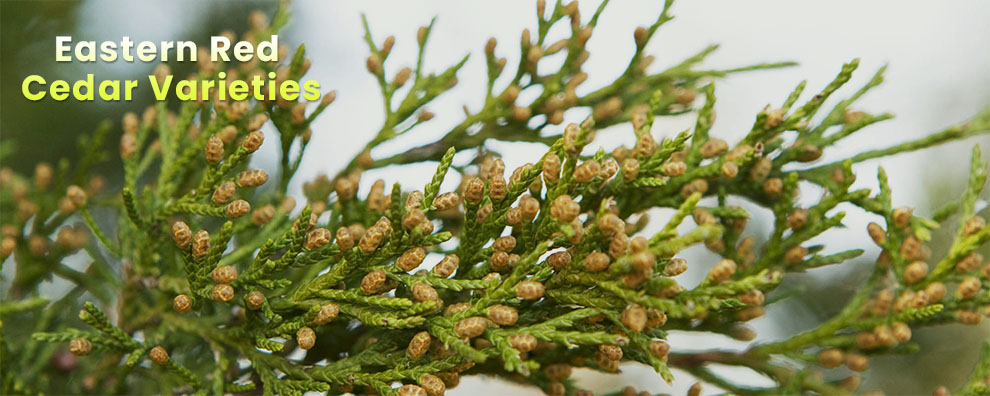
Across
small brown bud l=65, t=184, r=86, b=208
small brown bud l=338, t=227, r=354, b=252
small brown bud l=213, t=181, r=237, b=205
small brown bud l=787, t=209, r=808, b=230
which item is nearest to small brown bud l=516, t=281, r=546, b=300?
small brown bud l=338, t=227, r=354, b=252

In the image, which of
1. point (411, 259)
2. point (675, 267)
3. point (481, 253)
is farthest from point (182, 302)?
point (675, 267)

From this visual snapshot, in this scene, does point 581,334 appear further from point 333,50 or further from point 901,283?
point 333,50

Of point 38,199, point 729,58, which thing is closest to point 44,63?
point 38,199

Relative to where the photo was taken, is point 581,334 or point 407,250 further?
point 407,250

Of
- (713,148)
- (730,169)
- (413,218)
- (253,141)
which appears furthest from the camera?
(713,148)

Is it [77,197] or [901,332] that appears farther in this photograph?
[77,197]

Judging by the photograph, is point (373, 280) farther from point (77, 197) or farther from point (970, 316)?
point (970, 316)
